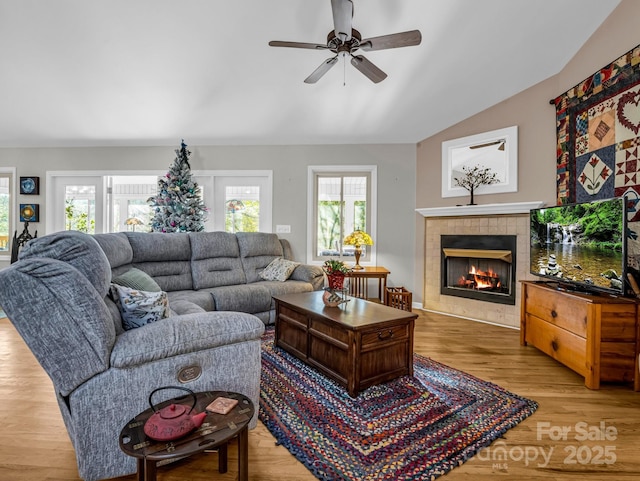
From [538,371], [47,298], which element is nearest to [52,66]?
[47,298]

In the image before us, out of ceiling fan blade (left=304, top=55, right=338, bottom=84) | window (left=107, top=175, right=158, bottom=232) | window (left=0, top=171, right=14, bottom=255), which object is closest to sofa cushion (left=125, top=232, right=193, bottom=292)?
window (left=107, top=175, right=158, bottom=232)

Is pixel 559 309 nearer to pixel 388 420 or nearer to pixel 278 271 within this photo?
pixel 388 420

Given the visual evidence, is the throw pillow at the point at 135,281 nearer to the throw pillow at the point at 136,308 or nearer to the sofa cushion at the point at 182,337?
the throw pillow at the point at 136,308

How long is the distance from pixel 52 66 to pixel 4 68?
573 mm

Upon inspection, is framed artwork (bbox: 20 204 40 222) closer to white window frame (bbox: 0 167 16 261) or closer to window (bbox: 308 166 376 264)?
white window frame (bbox: 0 167 16 261)

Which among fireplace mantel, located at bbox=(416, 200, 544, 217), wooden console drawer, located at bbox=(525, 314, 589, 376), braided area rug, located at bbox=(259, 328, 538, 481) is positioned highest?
fireplace mantel, located at bbox=(416, 200, 544, 217)

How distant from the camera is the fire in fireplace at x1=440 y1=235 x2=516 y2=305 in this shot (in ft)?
12.5

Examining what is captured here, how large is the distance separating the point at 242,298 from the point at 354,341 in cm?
167

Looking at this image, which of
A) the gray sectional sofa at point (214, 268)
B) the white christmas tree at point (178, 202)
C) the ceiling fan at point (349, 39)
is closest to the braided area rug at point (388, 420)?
the gray sectional sofa at point (214, 268)

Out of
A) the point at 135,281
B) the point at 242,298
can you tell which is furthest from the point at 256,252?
the point at 135,281

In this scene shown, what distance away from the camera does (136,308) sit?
1.65 meters

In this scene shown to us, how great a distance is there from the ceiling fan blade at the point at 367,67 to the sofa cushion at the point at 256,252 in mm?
2348

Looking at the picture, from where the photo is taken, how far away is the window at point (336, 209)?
4879 mm

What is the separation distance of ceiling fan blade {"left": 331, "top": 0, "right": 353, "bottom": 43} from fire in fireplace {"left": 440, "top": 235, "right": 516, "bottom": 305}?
9.47ft
